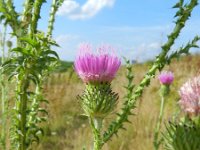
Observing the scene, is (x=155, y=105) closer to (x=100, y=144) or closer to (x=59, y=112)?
(x=59, y=112)

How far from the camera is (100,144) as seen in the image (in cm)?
152

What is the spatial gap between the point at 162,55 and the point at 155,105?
22.2 ft

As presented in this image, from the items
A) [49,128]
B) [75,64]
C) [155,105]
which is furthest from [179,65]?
[75,64]

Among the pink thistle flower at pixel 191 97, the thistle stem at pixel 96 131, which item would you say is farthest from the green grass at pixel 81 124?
the thistle stem at pixel 96 131

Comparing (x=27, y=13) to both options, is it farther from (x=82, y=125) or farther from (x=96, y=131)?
(x=82, y=125)

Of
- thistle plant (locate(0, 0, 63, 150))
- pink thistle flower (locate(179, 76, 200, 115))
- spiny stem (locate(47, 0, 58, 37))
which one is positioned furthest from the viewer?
spiny stem (locate(47, 0, 58, 37))

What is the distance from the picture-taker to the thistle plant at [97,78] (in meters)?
1.66

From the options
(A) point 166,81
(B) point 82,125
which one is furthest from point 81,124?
(A) point 166,81

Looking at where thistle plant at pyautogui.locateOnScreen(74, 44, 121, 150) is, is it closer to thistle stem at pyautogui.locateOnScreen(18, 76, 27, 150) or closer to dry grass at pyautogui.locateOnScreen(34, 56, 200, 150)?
thistle stem at pyautogui.locateOnScreen(18, 76, 27, 150)

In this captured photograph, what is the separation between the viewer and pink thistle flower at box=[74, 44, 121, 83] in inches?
67.8

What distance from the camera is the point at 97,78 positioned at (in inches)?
68.2

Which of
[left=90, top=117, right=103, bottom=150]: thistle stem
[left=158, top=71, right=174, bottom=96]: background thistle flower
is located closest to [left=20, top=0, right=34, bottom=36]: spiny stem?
[left=90, top=117, right=103, bottom=150]: thistle stem

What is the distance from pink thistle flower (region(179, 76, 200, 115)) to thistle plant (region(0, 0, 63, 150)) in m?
0.62

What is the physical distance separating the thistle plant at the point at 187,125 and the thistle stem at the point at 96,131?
280 millimetres
